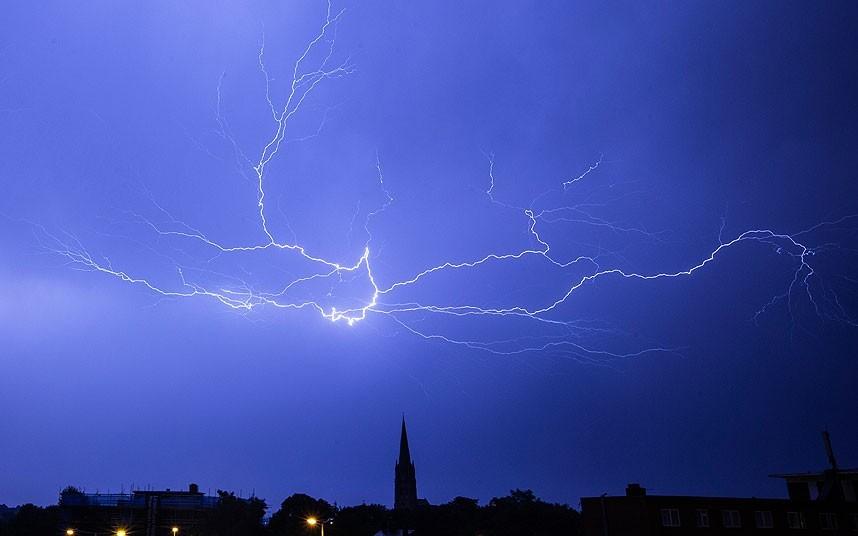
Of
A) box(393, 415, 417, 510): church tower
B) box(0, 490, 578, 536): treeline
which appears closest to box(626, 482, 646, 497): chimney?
box(0, 490, 578, 536): treeline

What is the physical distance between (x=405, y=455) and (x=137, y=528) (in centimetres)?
4474

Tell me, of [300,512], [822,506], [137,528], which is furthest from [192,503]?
[822,506]

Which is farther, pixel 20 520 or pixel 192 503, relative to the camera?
pixel 192 503

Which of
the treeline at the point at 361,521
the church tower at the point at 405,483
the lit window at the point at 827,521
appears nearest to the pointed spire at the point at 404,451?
the church tower at the point at 405,483

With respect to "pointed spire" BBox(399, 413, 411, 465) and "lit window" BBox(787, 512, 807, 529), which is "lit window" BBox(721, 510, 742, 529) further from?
"pointed spire" BBox(399, 413, 411, 465)

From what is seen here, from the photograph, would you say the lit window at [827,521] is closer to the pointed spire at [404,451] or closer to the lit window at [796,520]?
the lit window at [796,520]

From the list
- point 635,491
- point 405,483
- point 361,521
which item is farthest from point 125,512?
point 635,491

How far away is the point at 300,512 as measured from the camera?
65562mm

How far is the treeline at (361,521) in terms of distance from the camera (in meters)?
60.8

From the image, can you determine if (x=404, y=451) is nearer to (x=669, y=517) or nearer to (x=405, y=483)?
(x=405, y=483)

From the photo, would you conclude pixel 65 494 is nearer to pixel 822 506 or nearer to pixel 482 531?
pixel 482 531

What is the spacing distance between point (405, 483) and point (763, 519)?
78634mm

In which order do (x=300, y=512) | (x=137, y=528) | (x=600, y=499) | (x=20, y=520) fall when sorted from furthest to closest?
(x=137, y=528) → (x=20, y=520) → (x=300, y=512) → (x=600, y=499)

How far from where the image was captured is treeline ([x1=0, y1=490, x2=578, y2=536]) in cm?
6078
